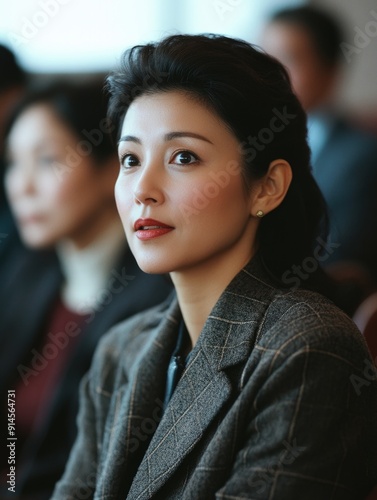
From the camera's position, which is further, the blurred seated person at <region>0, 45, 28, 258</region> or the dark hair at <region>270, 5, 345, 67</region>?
the dark hair at <region>270, 5, 345, 67</region>

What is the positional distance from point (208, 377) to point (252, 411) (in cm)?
11

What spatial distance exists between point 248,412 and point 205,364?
12cm

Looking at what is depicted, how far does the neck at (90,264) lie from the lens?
74.3 inches

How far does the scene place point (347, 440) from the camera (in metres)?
0.87

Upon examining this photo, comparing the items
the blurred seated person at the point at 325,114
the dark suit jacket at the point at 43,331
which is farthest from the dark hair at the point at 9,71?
the blurred seated person at the point at 325,114

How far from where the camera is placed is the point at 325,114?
2.77 meters

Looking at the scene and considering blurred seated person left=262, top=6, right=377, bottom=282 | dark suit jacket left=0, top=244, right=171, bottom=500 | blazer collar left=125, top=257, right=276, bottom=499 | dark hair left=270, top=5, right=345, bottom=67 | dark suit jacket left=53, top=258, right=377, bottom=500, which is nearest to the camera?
dark suit jacket left=53, top=258, right=377, bottom=500

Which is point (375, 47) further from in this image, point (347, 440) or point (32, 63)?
point (347, 440)

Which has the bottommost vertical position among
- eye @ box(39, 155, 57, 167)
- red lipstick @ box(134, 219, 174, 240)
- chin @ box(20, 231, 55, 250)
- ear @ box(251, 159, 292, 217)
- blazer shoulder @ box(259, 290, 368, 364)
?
blazer shoulder @ box(259, 290, 368, 364)

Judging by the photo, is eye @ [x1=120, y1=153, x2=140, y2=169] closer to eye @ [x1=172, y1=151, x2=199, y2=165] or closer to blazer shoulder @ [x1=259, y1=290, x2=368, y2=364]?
eye @ [x1=172, y1=151, x2=199, y2=165]

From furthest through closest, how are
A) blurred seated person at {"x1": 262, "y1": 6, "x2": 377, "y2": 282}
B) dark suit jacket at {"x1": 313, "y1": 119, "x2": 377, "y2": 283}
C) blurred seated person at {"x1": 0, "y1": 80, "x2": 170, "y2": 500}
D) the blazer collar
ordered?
blurred seated person at {"x1": 262, "y1": 6, "x2": 377, "y2": 282}
dark suit jacket at {"x1": 313, "y1": 119, "x2": 377, "y2": 283}
blurred seated person at {"x1": 0, "y1": 80, "x2": 170, "y2": 500}
the blazer collar

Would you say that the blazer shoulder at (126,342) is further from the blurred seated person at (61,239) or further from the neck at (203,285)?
the blurred seated person at (61,239)

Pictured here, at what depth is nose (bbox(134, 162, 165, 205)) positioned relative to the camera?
3.29 feet

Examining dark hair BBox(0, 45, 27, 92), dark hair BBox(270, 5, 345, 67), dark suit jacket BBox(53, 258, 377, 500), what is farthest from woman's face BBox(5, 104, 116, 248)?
dark hair BBox(270, 5, 345, 67)
